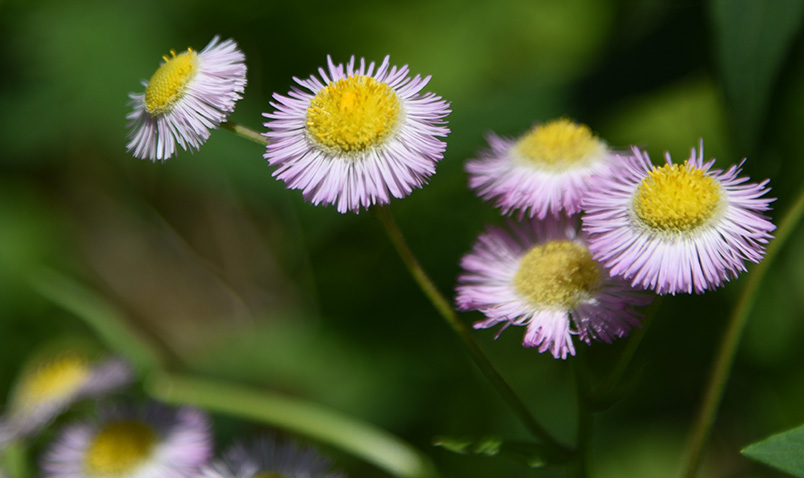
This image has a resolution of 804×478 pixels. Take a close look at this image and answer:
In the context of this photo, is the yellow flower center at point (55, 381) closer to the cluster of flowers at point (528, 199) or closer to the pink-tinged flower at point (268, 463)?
the pink-tinged flower at point (268, 463)

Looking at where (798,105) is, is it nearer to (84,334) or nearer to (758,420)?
(758,420)

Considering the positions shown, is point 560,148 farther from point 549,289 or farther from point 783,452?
point 783,452

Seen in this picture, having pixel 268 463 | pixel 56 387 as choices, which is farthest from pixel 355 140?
pixel 56 387

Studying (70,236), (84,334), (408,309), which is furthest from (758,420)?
(70,236)

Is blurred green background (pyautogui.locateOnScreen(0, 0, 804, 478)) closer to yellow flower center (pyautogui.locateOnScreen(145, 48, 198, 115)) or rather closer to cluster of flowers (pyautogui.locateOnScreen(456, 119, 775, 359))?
cluster of flowers (pyautogui.locateOnScreen(456, 119, 775, 359))

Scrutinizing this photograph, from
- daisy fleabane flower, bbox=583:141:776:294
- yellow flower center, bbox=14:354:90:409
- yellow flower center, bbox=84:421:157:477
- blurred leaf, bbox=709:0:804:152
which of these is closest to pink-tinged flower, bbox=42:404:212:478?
yellow flower center, bbox=84:421:157:477

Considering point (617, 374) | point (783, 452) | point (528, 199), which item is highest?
point (528, 199)
